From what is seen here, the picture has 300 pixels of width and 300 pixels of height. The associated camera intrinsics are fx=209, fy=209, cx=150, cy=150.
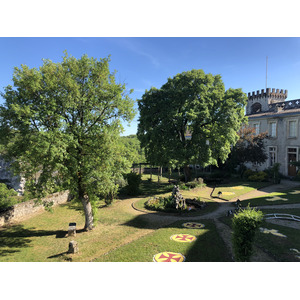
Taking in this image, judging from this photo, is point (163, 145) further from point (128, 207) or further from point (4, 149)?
point (4, 149)

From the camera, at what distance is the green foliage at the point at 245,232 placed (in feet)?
24.7

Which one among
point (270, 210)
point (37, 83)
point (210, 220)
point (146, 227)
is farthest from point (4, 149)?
point (270, 210)

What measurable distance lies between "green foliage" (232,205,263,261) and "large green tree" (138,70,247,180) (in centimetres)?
1639

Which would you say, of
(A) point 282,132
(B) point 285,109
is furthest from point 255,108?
(A) point 282,132

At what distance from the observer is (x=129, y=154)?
46.8 feet

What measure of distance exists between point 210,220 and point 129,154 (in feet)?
Answer: 24.4

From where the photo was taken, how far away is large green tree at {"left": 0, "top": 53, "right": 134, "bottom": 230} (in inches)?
459

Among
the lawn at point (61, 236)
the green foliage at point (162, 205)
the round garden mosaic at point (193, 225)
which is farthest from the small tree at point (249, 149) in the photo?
the lawn at point (61, 236)

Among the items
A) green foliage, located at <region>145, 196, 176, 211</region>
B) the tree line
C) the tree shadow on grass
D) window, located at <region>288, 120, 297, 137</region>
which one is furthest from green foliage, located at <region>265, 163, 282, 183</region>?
the tree shadow on grass

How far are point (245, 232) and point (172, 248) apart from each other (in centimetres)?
403

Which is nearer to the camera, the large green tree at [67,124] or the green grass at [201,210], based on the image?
the large green tree at [67,124]

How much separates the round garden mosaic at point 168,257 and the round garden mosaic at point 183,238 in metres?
1.60

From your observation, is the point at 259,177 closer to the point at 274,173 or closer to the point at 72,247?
the point at 274,173

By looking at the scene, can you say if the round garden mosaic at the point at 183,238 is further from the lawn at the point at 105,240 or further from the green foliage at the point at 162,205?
the green foliage at the point at 162,205
